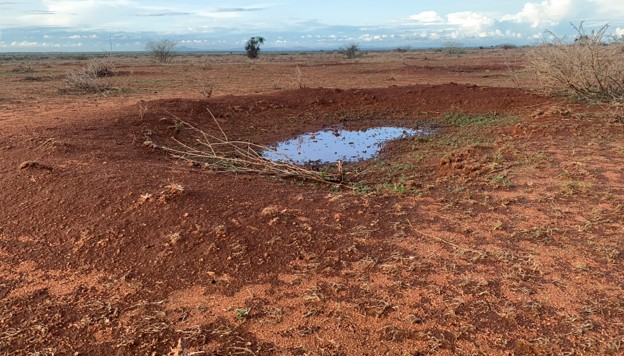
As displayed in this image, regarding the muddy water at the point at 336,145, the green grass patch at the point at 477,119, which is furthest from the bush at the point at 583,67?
the muddy water at the point at 336,145

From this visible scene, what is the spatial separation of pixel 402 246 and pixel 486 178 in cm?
206

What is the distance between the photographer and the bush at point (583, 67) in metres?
8.77

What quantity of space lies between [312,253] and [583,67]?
847 cm

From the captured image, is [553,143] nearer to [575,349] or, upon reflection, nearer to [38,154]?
[575,349]

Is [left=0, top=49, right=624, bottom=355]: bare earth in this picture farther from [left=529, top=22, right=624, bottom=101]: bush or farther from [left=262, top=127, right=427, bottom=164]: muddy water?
[left=529, top=22, right=624, bottom=101]: bush

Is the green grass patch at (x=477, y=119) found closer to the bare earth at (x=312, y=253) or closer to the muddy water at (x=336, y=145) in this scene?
the muddy water at (x=336, y=145)

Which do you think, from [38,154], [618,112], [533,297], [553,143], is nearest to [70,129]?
[38,154]

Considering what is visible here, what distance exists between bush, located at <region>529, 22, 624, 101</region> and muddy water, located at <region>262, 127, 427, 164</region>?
3.69 m

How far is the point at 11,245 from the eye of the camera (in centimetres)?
363

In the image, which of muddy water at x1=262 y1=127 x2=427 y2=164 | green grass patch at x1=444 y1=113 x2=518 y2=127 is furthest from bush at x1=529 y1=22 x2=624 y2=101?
muddy water at x1=262 y1=127 x2=427 y2=164

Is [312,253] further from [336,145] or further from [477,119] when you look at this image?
[477,119]

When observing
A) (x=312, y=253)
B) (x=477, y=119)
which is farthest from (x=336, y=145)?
(x=312, y=253)

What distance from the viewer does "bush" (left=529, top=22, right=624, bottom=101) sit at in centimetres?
877

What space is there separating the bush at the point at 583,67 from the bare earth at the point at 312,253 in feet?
10.7
